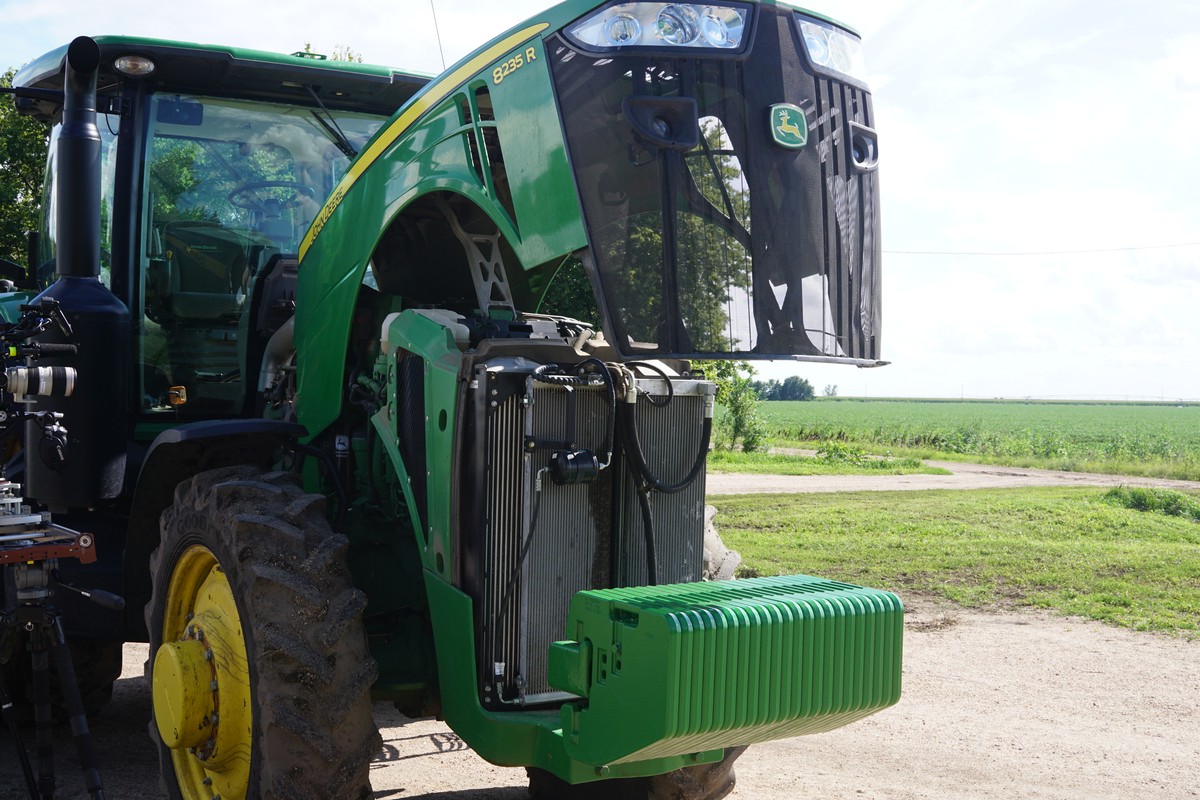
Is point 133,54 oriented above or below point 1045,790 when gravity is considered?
above

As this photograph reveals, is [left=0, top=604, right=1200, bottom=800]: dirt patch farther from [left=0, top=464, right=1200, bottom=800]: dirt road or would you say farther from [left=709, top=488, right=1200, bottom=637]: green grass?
[left=709, top=488, right=1200, bottom=637]: green grass

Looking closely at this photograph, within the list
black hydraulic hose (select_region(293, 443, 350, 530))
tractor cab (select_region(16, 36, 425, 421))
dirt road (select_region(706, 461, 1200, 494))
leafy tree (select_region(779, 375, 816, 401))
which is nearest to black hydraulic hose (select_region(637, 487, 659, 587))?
black hydraulic hose (select_region(293, 443, 350, 530))

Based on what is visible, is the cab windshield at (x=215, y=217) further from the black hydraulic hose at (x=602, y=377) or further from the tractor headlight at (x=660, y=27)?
the tractor headlight at (x=660, y=27)

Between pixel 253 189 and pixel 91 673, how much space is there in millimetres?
2509

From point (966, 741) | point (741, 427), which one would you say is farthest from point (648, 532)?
point (741, 427)

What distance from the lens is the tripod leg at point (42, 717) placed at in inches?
173

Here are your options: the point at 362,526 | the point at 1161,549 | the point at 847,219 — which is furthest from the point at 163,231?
the point at 1161,549

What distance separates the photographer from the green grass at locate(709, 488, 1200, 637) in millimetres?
10578

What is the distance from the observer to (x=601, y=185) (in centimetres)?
352

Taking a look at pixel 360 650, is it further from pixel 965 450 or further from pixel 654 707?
pixel 965 450

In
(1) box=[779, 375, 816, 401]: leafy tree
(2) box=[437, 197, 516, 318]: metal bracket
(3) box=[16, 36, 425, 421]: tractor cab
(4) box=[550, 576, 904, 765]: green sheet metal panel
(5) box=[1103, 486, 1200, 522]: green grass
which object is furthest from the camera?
(1) box=[779, 375, 816, 401]: leafy tree

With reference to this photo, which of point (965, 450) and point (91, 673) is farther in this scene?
point (965, 450)

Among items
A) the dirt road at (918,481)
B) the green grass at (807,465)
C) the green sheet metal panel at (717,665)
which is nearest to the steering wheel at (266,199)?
the green sheet metal panel at (717,665)

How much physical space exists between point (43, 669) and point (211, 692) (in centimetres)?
87
